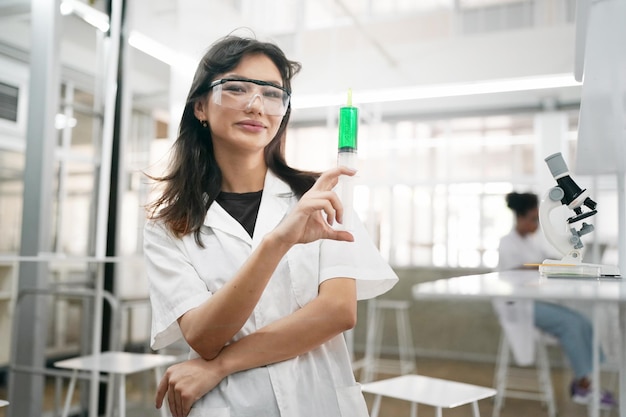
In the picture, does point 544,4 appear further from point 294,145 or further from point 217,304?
point 217,304

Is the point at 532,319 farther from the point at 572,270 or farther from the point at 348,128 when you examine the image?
the point at 348,128

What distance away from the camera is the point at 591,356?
4.15 feet

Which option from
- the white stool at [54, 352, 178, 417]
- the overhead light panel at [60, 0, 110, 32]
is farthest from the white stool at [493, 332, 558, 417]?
the overhead light panel at [60, 0, 110, 32]

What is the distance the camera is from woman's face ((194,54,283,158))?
875mm

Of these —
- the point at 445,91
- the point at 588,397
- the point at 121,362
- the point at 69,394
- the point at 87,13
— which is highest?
the point at 87,13

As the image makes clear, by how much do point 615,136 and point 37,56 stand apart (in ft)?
5.08

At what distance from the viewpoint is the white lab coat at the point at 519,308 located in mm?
1264

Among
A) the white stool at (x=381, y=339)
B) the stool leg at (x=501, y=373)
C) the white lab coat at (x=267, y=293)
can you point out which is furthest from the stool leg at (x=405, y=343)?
the white lab coat at (x=267, y=293)

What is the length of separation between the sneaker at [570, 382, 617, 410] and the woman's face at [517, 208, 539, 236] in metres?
0.37

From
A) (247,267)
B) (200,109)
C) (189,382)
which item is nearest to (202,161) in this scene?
(200,109)

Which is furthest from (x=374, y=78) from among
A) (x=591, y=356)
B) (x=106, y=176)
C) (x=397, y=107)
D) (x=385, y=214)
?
(x=106, y=176)

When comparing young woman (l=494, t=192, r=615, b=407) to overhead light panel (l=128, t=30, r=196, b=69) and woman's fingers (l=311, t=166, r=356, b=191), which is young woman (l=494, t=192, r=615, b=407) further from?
overhead light panel (l=128, t=30, r=196, b=69)

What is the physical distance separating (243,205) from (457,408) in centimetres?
63

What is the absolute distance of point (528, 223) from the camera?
1.33m
